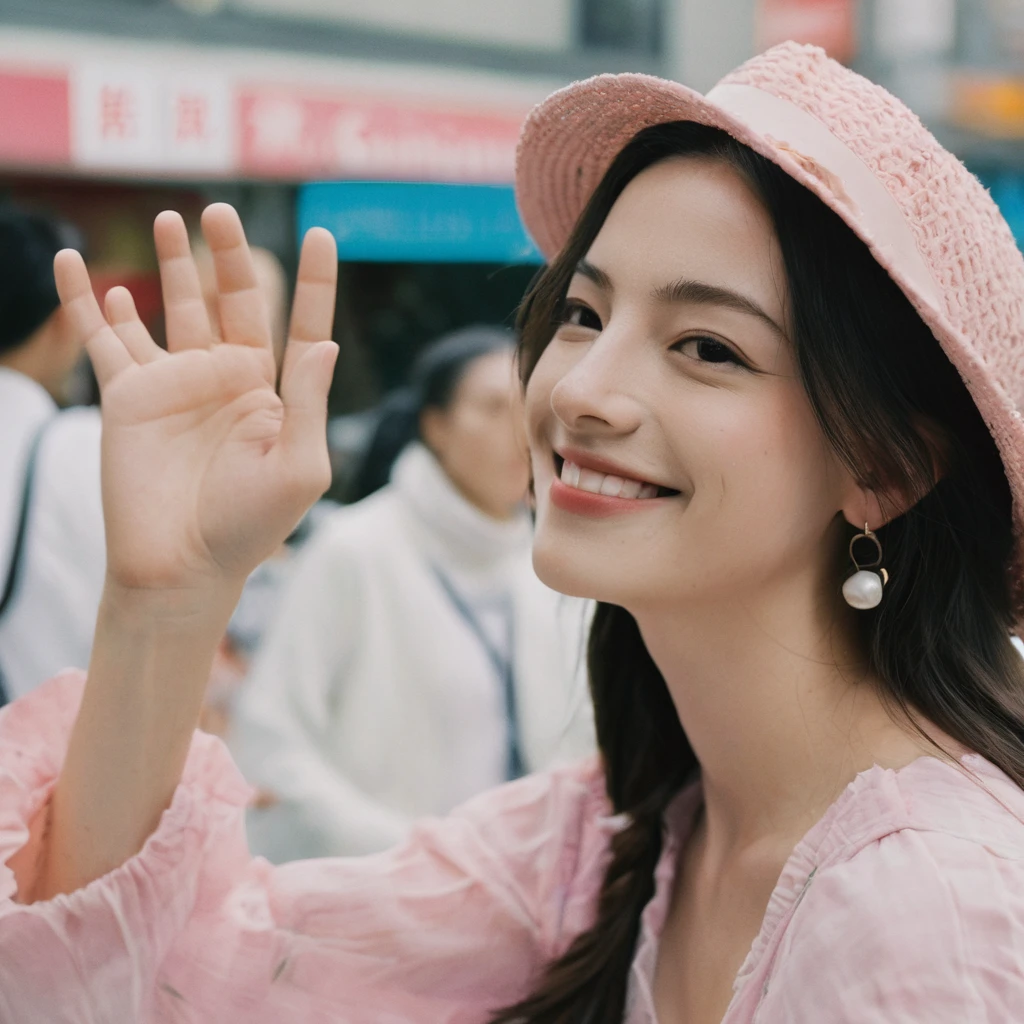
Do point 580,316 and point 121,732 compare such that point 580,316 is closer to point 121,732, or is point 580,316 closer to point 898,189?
point 898,189

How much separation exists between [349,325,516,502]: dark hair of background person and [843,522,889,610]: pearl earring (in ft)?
6.61

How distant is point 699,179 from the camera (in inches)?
55.5

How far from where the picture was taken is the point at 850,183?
1329mm

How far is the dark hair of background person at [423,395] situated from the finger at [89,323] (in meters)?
1.97

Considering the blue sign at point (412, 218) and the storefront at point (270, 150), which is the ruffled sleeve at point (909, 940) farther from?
the blue sign at point (412, 218)

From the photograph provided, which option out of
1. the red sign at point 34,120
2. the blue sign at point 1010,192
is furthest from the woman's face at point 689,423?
the blue sign at point 1010,192

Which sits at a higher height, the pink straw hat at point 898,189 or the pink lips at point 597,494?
the pink straw hat at point 898,189

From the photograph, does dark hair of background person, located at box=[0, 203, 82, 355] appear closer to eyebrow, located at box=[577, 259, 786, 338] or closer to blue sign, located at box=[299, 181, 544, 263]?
eyebrow, located at box=[577, 259, 786, 338]

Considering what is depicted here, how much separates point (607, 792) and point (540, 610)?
1497 mm

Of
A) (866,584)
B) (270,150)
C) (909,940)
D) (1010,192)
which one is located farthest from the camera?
(1010,192)

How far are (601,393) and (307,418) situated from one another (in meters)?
0.35

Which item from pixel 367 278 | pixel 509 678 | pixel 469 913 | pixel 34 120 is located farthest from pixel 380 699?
pixel 367 278

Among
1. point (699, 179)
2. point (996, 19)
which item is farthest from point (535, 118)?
point (996, 19)

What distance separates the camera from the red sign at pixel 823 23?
25.4 ft
